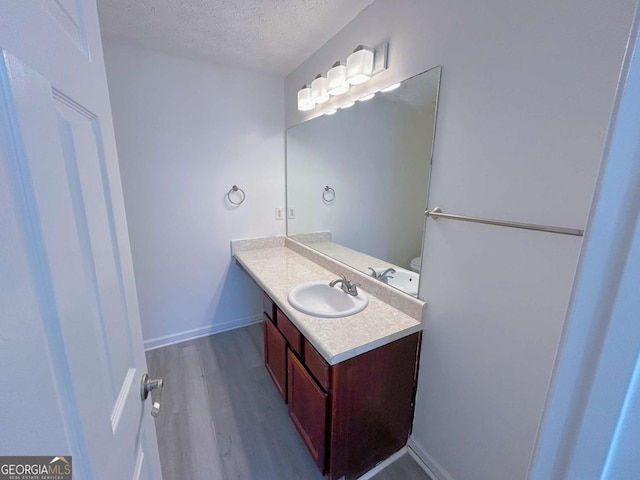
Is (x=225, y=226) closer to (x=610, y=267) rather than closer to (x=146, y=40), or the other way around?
(x=146, y=40)

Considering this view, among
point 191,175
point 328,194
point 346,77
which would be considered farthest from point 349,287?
point 191,175

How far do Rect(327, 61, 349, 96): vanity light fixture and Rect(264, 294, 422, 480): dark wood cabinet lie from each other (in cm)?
140

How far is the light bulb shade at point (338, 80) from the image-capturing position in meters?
1.56

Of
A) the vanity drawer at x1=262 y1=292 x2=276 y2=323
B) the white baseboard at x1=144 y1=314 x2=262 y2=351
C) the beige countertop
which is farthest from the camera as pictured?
the white baseboard at x1=144 y1=314 x2=262 y2=351

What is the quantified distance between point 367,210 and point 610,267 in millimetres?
1517

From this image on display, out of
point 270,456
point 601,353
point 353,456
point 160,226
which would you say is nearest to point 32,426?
point 601,353

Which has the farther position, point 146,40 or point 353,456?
point 146,40

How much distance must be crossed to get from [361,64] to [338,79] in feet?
0.73

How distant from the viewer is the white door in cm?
27

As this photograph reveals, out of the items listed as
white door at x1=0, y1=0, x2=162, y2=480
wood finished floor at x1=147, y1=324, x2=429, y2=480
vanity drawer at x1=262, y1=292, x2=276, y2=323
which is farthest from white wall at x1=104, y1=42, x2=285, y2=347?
white door at x1=0, y1=0, x2=162, y2=480

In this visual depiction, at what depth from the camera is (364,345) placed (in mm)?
1120

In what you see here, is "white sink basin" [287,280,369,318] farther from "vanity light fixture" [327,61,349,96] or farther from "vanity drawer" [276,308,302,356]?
"vanity light fixture" [327,61,349,96]

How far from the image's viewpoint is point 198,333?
2.49 metres

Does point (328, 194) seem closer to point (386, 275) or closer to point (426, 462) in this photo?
point (386, 275)
